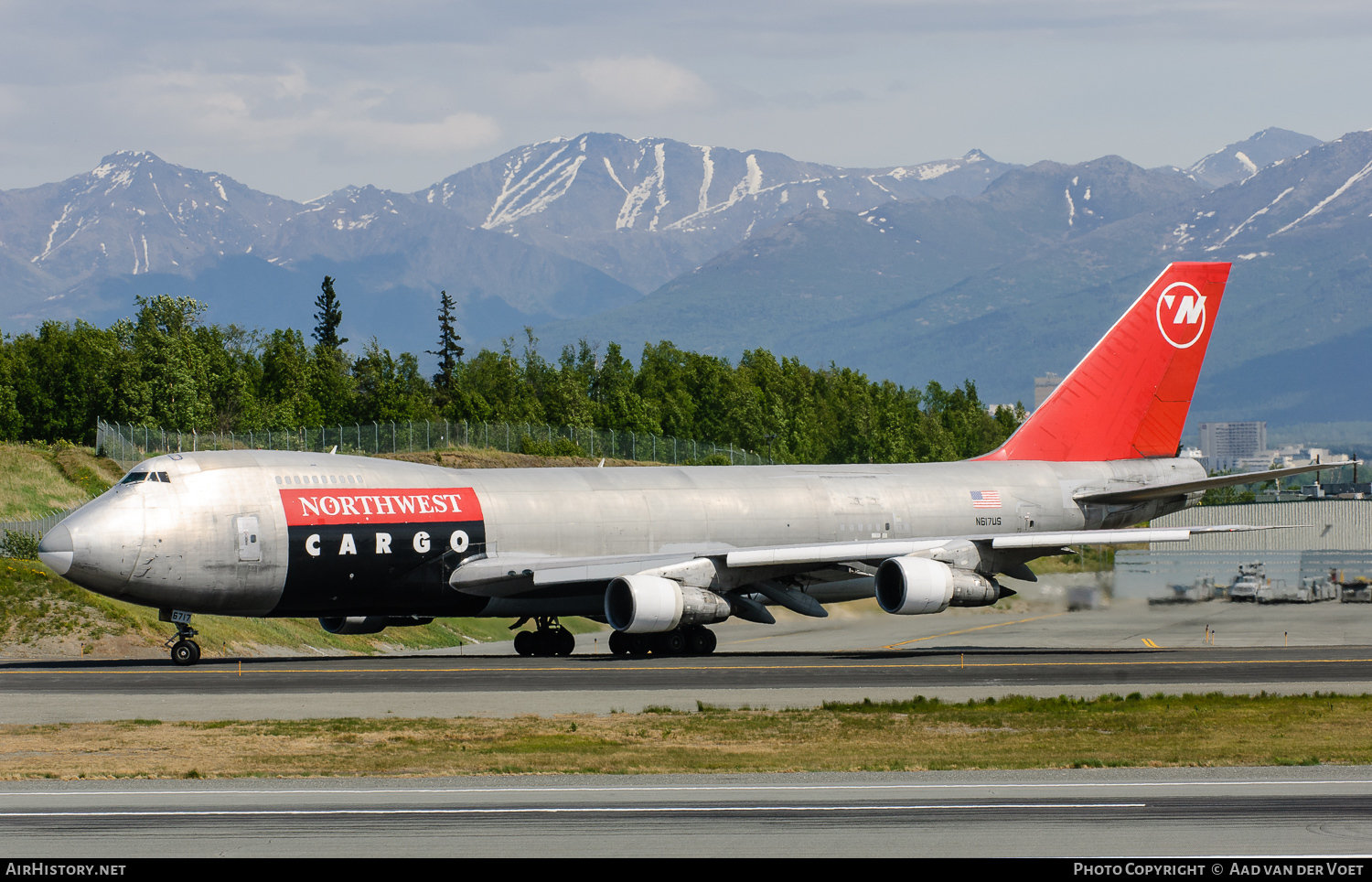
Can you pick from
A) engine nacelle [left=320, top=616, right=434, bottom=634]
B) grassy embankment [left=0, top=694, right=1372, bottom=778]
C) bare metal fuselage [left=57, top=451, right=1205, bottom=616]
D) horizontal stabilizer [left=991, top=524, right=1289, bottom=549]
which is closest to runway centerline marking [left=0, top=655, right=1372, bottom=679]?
bare metal fuselage [left=57, top=451, right=1205, bottom=616]

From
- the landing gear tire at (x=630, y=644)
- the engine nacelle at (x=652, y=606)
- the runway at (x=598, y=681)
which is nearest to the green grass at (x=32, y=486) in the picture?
the runway at (x=598, y=681)

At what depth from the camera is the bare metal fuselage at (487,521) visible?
36812 millimetres

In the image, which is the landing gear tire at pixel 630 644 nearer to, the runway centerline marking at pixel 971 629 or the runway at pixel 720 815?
the runway centerline marking at pixel 971 629

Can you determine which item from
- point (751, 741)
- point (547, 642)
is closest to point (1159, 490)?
point (547, 642)

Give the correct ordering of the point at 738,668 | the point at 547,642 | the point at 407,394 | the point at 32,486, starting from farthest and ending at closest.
A: the point at 407,394 → the point at 32,486 → the point at 547,642 → the point at 738,668

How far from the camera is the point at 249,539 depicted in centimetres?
3744

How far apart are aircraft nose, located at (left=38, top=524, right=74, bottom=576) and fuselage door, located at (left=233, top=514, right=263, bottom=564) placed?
12.9ft

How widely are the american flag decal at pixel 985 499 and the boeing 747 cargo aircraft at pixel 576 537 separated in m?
0.06

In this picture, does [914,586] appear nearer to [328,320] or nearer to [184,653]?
[184,653]

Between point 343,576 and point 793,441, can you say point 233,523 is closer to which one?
point 343,576

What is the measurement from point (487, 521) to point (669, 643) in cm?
615

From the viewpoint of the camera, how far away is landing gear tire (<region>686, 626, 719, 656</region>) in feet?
137

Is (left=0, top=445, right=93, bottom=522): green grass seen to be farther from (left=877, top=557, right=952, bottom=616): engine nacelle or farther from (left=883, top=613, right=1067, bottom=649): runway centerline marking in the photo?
(left=877, top=557, right=952, bottom=616): engine nacelle
